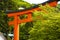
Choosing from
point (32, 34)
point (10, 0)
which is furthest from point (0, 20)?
point (32, 34)

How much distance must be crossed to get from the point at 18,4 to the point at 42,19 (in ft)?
13.3

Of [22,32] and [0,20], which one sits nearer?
[0,20]

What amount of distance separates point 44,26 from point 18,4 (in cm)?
433

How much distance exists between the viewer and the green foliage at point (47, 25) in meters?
5.97

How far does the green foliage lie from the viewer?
19.6 ft

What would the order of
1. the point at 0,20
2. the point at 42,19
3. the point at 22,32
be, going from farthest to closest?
the point at 22,32 < the point at 0,20 < the point at 42,19

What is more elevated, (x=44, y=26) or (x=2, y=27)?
(x=44, y=26)

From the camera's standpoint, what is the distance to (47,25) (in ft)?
19.9

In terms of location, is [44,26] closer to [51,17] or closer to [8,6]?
[51,17]

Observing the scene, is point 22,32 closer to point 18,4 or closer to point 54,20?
point 18,4

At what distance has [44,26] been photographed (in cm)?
618

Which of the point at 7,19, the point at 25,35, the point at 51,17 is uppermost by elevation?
the point at 51,17

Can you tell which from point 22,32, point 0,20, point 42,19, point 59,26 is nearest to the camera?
point 59,26

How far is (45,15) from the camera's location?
6.18 m
